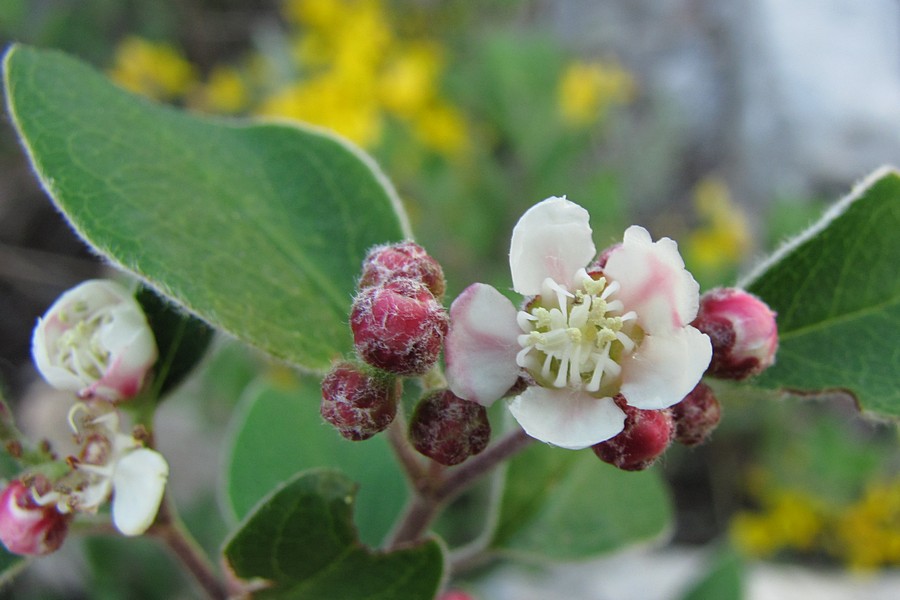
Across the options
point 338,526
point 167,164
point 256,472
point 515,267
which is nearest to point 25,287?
point 256,472

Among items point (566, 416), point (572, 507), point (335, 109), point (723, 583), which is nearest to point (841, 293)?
point (566, 416)

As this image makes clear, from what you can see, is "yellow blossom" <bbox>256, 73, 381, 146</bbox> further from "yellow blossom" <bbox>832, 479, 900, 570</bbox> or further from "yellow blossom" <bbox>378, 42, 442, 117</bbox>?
"yellow blossom" <bbox>832, 479, 900, 570</bbox>

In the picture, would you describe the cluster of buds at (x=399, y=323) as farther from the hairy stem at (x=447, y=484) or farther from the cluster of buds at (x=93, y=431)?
the cluster of buds at (x=93, y=431)

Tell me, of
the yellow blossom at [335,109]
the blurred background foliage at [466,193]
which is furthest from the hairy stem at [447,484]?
the yellow blossom at [335,109]

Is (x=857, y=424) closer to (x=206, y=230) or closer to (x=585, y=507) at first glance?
(x=585, y=507)

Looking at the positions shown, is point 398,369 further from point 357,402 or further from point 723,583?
point 723,583

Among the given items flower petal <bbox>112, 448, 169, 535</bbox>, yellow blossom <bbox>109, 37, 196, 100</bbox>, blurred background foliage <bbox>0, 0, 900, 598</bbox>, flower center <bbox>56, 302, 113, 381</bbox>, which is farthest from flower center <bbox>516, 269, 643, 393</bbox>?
yellow blossom <bbox>109, 37, 196, 100</bbox>
